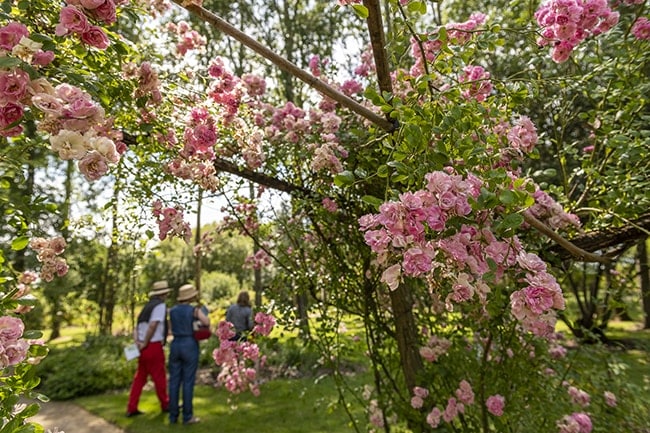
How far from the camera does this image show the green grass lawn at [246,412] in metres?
4.80

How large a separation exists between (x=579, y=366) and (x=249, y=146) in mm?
2965

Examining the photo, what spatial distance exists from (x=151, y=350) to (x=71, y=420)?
151cm

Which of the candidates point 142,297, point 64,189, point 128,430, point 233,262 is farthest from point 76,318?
point 142,297

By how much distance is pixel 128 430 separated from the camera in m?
4.97

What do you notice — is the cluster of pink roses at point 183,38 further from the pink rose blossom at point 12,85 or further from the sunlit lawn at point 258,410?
the sunlit lawn at point 258,410

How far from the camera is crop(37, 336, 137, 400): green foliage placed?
279 inches

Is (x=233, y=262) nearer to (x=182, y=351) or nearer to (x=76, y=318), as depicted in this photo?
(x=76, y=318)

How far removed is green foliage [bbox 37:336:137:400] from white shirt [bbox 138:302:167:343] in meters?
2.60

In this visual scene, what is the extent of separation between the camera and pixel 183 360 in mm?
5254

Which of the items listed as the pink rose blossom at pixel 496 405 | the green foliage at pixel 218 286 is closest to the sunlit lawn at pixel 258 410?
the pink rose blossom at pixel 496 405

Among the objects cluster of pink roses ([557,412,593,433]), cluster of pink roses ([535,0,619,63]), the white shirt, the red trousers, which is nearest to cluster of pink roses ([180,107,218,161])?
cluster of pink roses ([535,0,619,63])

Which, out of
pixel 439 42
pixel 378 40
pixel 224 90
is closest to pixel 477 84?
pixel 439 42

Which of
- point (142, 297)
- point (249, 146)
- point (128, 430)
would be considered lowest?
point (128, 430)

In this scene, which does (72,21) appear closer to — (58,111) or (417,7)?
(58,111)
